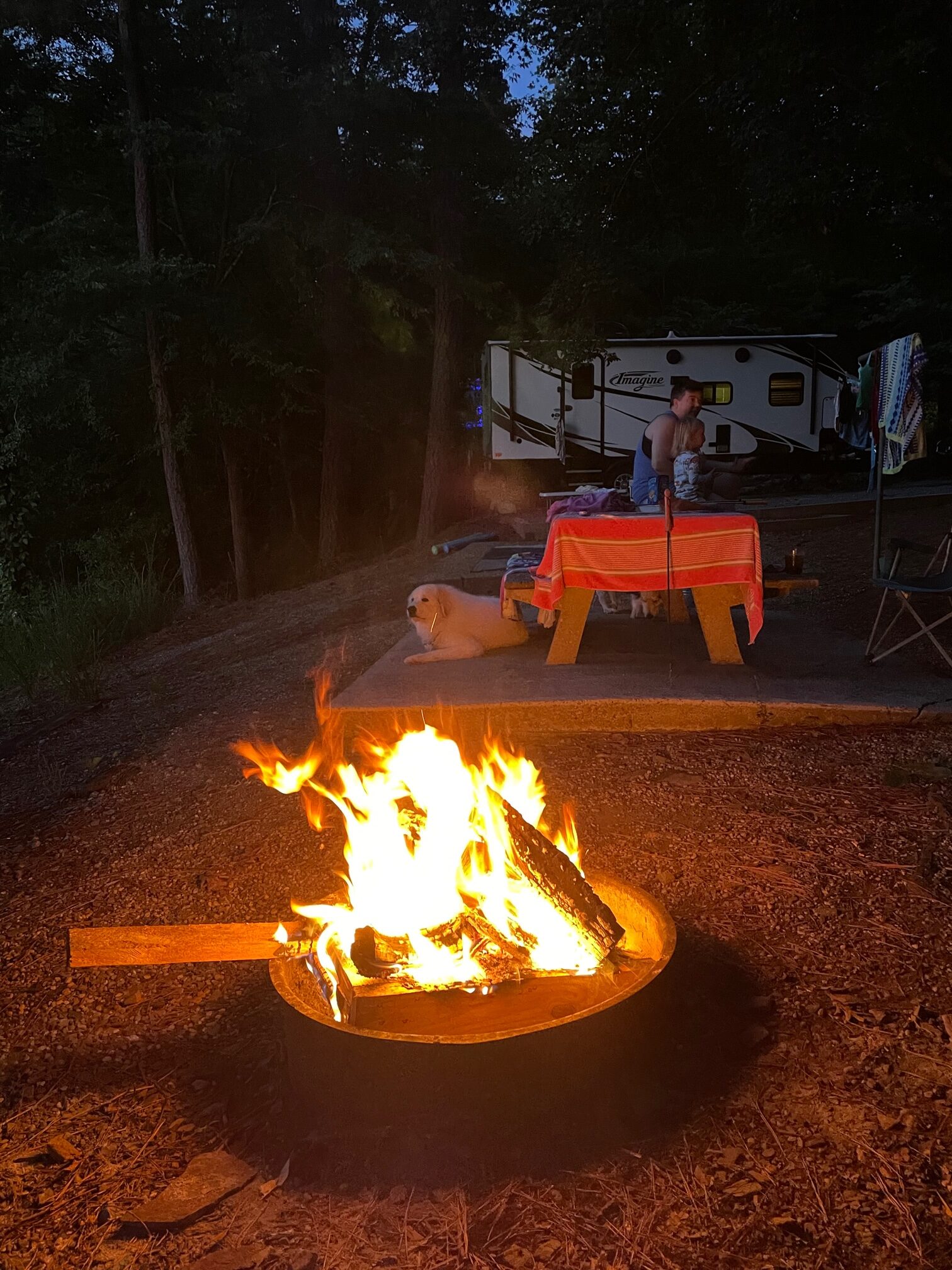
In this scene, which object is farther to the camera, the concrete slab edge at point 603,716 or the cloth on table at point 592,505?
the cloth on table at point 592,505

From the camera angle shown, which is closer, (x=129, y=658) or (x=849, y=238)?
(x=129, y=658)

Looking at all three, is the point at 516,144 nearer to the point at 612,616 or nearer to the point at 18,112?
the point at 18,112

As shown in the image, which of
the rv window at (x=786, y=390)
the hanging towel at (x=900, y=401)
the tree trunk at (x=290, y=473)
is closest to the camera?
the hanging towel at (x=900, y=401)

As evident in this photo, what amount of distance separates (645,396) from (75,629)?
36.5 feet

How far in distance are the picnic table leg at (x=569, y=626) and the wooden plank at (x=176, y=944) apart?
309 cm

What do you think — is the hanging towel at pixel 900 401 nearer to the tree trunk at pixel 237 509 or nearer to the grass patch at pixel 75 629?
the grass patch at pixel 75 629

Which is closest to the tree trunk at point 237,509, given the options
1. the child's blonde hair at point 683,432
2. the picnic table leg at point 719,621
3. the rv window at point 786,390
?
the rv window at point 786,390

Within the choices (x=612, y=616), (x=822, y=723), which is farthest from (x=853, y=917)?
(x=612, y=616)

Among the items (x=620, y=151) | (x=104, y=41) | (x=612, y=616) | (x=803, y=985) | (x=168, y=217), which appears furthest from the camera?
(x=168, y=217)

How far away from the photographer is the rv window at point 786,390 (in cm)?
1702

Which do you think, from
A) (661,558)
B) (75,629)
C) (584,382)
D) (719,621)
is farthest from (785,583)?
(584,382)

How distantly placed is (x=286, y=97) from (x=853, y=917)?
15.8m

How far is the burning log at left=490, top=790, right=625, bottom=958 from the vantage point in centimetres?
242

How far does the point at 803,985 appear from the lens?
8.48ft
